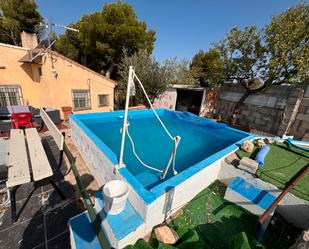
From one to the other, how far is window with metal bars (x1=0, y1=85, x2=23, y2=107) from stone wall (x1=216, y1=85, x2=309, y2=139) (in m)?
13.4

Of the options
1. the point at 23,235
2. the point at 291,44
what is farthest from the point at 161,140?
the point at 291,44

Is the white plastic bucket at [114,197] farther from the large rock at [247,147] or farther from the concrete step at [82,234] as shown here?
the large rock at [247,147]

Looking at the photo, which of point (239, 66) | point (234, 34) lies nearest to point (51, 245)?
point (239, 66)

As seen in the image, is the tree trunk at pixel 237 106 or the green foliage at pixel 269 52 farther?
the tree trunk at pixel 237 106

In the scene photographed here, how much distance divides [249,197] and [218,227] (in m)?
0.82

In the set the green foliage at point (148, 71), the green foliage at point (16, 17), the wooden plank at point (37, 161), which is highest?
the green foliage at point (16, 17)

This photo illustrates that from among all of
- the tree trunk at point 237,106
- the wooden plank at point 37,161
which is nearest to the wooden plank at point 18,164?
the wooden plank at point 37,161

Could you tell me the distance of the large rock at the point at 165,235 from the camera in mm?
2108

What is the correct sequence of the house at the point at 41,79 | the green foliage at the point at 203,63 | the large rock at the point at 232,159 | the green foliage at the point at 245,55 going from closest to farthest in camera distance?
1. the large rock at the point at 232,159
2. the house at the point at 41,79
3. the green foliage at the point at 245,55
4. the green foliage at the point at 203,63

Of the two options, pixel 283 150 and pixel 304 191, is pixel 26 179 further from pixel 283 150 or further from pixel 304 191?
pixel 283 150

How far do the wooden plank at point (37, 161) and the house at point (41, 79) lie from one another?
214 inches

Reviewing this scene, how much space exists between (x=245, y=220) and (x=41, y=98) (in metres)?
10.5

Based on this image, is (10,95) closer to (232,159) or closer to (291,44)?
(232,159)

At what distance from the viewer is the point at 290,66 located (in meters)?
7.30
